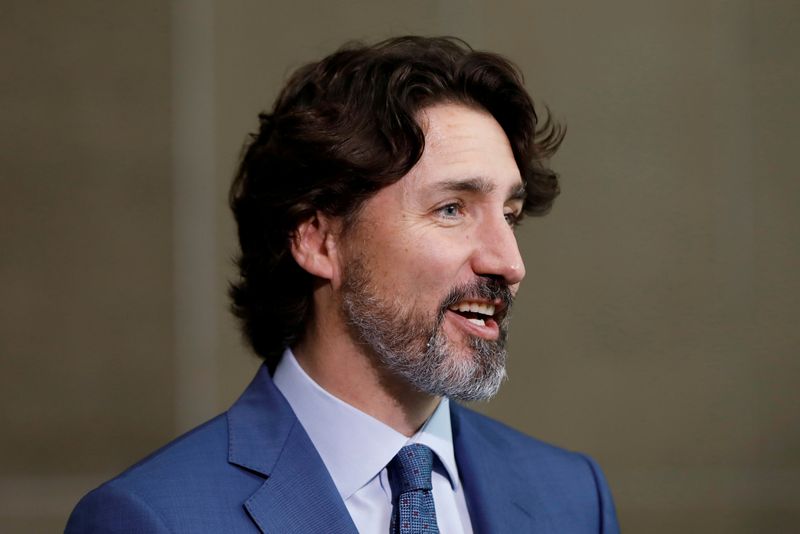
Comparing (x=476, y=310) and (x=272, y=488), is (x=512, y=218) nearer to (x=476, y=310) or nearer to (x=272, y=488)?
(x=476, y=310)

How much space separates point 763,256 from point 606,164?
0.64 metres

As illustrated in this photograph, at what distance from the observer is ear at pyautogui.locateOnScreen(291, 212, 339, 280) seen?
2.48 metres

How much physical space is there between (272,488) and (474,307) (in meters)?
0.56

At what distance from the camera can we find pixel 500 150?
2436mm

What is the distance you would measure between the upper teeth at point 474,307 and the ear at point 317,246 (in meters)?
0.31

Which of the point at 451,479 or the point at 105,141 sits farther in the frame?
the point at 105,141

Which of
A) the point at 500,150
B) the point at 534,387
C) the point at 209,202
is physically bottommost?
the point at 534,387

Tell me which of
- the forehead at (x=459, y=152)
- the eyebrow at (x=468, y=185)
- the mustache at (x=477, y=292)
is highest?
the forehead at (x=459, y=152)

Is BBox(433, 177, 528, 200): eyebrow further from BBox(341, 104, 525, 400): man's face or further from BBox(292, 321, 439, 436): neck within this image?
BBox(292, 321, 439, 436): neck

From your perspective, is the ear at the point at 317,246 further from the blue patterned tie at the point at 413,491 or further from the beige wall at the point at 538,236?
the beige wall at the point at 538,236

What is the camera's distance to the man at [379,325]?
223 centimetres

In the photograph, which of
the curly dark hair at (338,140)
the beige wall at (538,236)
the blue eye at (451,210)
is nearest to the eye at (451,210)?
the blue eye at (451,210)

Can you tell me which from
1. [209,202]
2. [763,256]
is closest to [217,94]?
[209,202]

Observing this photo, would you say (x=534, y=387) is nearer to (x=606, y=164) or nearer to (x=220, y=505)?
(x=606, y=164)
